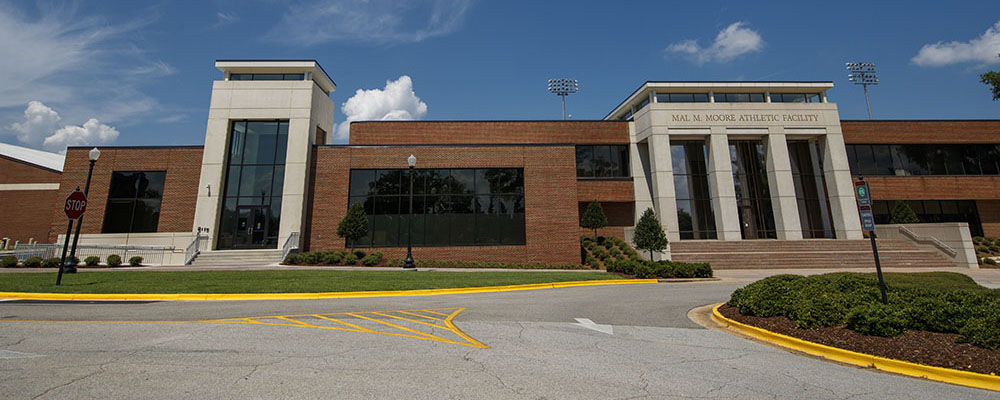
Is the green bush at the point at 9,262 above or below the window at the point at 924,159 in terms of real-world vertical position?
below

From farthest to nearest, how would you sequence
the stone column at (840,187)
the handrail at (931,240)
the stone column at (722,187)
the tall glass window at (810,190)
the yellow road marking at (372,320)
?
the tall glass window at (810,190)
the stone column at (840,187)
the stone column at (722,187)
the handrail at (931,240)
the yellow road marking at (372,320)

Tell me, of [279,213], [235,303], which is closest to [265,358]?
[235,303]

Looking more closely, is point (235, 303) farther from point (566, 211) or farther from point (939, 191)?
point (939, 191)

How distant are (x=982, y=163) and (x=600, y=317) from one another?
147ft

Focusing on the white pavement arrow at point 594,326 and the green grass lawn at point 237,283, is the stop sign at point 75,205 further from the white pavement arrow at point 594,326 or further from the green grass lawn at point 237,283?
the white pavement arrow at point 594,326

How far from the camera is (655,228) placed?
23.0 meters

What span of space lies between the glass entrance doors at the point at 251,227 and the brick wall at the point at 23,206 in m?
16.9

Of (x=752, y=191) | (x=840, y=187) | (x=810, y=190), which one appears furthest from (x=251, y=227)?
(x=840, y=187)

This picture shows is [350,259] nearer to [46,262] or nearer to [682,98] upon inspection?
[46,262]

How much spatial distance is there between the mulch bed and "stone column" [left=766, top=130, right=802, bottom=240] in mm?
26075

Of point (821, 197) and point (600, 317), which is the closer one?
point (600, 317)

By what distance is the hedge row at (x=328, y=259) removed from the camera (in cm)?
2192

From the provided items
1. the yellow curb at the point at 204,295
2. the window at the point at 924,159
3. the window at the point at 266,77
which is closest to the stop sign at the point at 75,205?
the yellow curb at the point at 204,295

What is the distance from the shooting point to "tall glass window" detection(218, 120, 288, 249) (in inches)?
988
